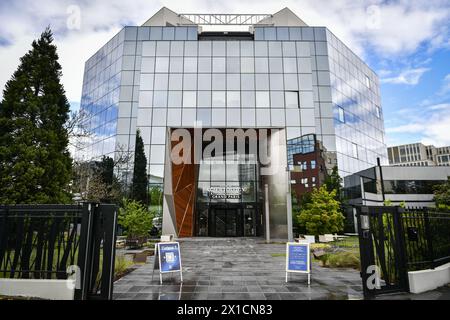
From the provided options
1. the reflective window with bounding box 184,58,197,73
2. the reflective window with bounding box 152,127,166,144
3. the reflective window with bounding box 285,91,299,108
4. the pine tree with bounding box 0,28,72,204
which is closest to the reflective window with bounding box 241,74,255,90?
the reflective window with bounding box 285,91,299,108

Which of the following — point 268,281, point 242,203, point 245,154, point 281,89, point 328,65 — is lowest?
point 268,281

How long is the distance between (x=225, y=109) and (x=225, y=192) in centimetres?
993

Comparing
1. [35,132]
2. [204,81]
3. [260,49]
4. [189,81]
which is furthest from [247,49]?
[35,132]

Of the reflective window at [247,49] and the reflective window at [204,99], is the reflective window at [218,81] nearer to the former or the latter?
the reflective window at [204,99]

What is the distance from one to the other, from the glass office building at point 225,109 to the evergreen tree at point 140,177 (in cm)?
63

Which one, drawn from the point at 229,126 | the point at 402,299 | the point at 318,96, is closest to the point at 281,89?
the point at 318,96

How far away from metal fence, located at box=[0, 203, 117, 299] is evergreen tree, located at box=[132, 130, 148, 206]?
1868 centimetres

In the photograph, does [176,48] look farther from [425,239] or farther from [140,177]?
[425,239]

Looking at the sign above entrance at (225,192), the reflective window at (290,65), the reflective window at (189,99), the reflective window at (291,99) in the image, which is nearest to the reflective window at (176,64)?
the reflective window at (189,99)

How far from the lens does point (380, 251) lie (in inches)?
289

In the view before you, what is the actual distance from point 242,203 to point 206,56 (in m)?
16.8

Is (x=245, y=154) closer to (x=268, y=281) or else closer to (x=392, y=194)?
(x=392, y=194)

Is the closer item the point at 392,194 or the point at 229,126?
the point at 229,126

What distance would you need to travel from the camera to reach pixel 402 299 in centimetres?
646
